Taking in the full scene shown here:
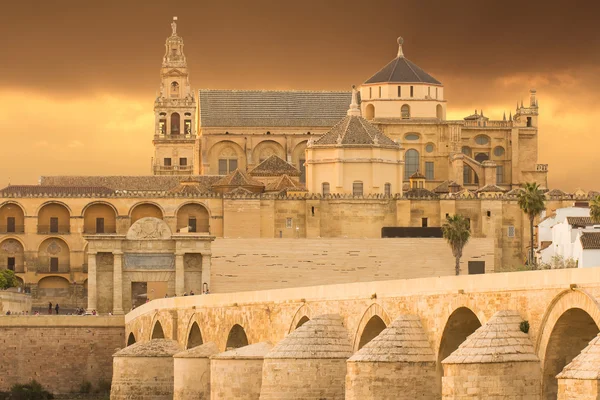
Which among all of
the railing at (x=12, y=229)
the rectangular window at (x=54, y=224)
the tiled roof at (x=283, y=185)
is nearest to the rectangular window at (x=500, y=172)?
the tiled roof at (x=283, y=185)

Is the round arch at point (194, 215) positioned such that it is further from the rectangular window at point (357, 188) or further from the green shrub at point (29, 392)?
the green shrub at point (29, 392)

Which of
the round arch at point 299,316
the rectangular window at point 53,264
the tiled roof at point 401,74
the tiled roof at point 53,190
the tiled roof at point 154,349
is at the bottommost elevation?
the tiled roof at point 154,349

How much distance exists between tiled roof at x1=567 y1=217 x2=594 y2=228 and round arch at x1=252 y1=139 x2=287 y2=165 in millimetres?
34314

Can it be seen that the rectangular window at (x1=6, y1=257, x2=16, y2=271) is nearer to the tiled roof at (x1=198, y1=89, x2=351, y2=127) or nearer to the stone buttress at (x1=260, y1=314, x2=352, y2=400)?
the tiled roof at (x1=198, y1=89, x2=351, y2=127)

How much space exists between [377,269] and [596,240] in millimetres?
17131

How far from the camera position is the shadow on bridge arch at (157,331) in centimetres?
6001

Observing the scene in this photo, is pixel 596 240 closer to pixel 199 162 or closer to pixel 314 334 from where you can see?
pixel 314 334

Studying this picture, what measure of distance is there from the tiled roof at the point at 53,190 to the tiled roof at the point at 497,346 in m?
65.6

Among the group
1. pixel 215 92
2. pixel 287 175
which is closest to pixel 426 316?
pixel 287 175

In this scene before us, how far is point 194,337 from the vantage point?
181 feet

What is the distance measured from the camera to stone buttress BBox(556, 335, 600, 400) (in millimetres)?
24344

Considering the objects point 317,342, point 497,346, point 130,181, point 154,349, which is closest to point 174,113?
point 130,181

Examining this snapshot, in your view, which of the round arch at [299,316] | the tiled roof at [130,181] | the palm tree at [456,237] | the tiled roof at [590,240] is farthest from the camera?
the tiled roof at [130,181]

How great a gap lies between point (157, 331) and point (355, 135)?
36475 mm
